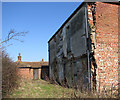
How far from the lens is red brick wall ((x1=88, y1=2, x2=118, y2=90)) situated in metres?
9.02

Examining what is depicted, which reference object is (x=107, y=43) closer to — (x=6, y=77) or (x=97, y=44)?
(x=97, y=44)

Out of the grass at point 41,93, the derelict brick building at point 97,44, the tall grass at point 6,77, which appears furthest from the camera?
the derelict brick building at point 97,44

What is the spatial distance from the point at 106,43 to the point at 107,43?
82 millimetres

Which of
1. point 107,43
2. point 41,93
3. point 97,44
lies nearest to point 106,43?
point 107,43

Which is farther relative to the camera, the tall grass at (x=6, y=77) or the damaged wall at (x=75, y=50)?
the damaged wall at (x=75, y=50)

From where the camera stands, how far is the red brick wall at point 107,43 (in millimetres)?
9031

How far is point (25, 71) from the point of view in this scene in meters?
24.9

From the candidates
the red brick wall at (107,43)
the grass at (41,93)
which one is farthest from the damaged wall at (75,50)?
the red brick wall at (107,43)

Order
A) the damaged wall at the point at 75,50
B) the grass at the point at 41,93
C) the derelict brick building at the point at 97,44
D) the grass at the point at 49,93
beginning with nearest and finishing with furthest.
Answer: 1. the grass at the point at 49,93
2. the grass at the point at 41,93
3. the derelict brick building at the point at 97,44
4. the damaged wall at the point at 75,50

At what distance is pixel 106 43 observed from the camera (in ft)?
30.9

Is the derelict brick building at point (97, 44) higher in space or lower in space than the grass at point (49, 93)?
higher

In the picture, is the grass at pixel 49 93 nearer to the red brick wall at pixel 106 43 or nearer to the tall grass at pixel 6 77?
the tall grass at pixel 6 77

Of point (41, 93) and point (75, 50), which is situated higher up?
point (75, 50)

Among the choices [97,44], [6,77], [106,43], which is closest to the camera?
[6,77]
